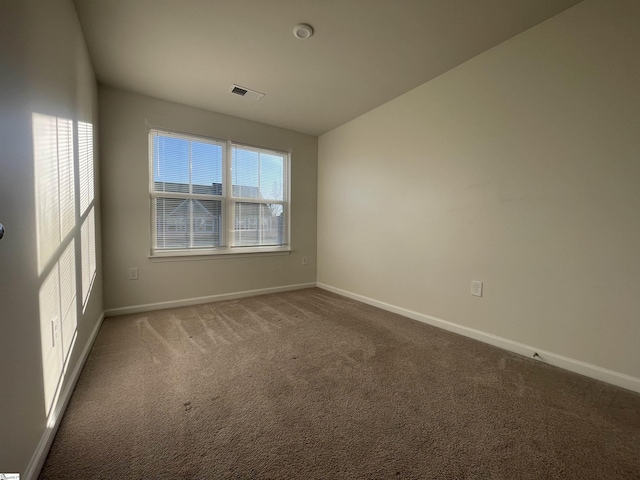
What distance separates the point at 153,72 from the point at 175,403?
280 centimetres

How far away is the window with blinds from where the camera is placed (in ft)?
10.0

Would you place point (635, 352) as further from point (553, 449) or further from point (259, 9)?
point (259, 9)

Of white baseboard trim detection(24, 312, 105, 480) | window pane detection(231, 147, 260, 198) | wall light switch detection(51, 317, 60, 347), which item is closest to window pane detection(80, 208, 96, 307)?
white baseboard trim detection(24, 312, 105, 480)

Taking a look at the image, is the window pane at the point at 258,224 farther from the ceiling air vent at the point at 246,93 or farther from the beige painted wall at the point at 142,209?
the ceiling air vent at the point at 246,93

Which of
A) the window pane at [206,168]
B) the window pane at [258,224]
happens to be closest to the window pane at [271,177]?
the window pane at [258,224]

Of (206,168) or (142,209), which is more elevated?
(206,168)

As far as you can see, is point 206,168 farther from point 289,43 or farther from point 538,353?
point 538,353

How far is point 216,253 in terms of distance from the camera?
3.37m

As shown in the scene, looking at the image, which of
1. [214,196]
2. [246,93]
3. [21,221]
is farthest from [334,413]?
[246,93]

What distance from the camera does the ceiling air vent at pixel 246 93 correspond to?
274 centimetres

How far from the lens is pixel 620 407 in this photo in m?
1.44

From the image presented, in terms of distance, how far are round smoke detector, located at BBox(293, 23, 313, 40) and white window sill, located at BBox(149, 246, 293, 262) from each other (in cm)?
249

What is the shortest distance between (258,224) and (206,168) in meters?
0.99

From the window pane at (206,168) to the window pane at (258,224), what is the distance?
397mm
